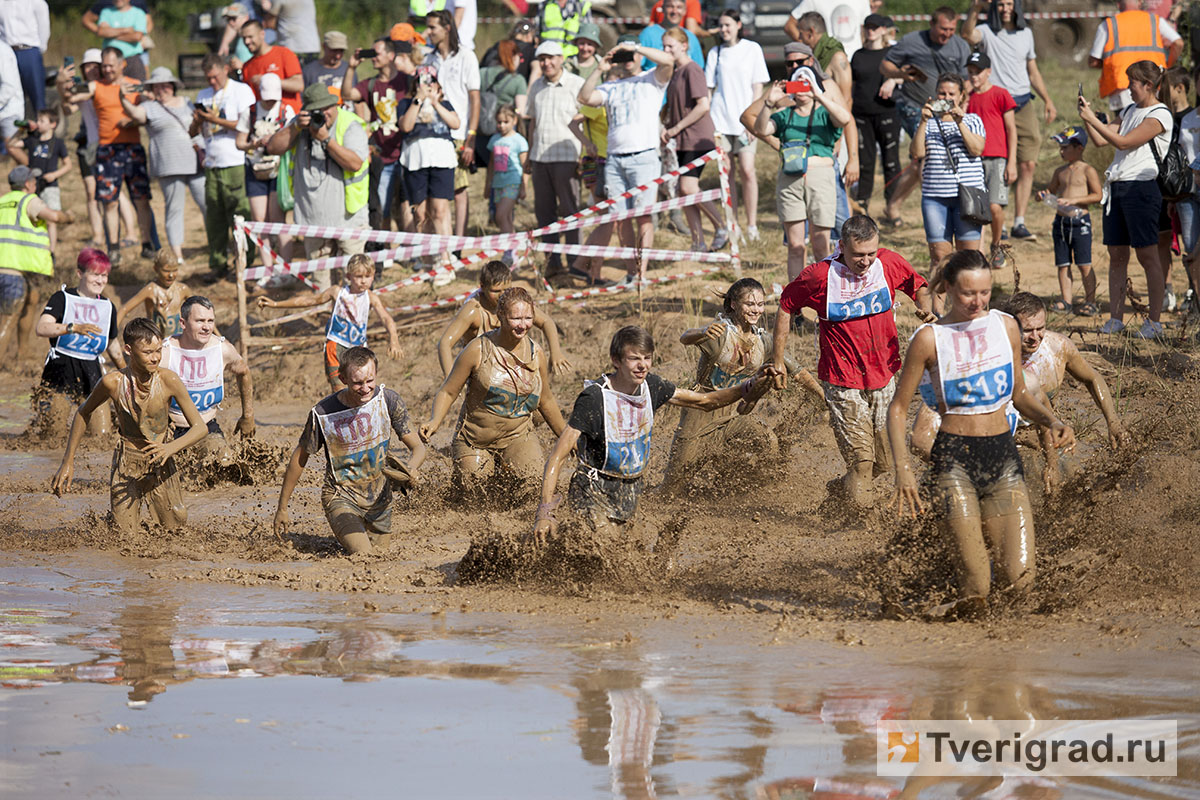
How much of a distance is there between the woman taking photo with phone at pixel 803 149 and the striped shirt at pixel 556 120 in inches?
94.5

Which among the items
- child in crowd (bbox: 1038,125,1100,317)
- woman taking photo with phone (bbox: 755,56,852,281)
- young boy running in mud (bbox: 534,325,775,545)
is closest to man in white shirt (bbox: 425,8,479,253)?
woman taking photo with phone (bbox: 755,56,852,281)

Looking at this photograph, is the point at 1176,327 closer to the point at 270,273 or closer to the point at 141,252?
the point at 270,273

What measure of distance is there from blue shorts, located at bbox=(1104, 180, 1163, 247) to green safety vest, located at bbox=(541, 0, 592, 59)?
5.47m

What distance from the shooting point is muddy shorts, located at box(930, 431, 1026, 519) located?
21.0ft

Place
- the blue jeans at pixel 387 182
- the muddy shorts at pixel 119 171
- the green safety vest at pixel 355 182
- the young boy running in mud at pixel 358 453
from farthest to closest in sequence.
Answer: the muddy shorts at pixel 119 171 → the blue jeans at pixel 387 182 → the green safety vest at pixel 355 182 → the young boy running in mud at pixel 358 453

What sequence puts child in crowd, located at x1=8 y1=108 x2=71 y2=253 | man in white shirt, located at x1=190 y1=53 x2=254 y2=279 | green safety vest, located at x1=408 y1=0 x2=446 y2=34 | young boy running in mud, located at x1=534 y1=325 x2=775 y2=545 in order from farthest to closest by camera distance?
child in crowd, located at x1=8 y1=108 x2=71 y2=253
green safety vest, located at x1=408 y1=0 x2=446 y2=34
man in white shirt, located at x1=190 y1=53 x2=254 y2=279
young boy running in mud, located at x1=534 y1=325 x2=775 y2=545

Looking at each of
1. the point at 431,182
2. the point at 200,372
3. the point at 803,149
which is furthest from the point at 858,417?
the point at 431,182

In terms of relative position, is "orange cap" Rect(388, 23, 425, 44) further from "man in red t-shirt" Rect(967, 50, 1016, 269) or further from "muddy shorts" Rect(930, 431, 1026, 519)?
"muddy shorts" Rect(930, 431, 1026, 519)

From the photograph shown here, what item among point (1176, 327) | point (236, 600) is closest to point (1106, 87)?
point (1176, 327)

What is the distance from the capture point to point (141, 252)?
55.1 ft

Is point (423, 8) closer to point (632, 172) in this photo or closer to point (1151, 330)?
point (632, 172)

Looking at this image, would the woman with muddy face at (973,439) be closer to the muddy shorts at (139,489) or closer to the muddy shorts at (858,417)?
the muddy shorts at (858,417)

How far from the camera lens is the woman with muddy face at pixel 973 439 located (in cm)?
640

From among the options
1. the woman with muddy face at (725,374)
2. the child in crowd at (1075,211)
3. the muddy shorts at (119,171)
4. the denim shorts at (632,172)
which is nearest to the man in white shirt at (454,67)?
the denim shorts at (632,172)
